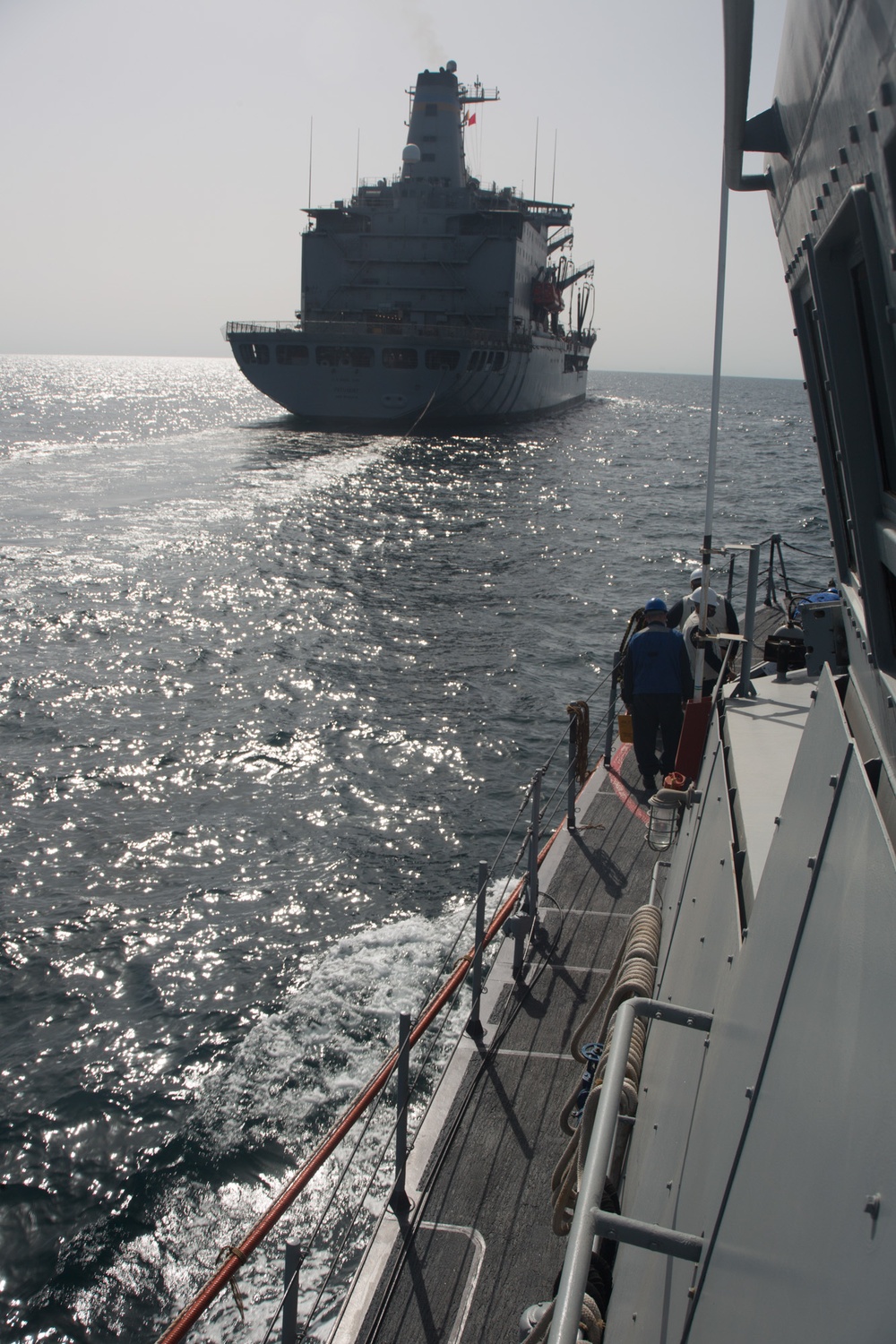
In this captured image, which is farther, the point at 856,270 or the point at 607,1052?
the point at 607,1052

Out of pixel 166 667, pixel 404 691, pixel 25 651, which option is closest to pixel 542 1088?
pixel 404 691

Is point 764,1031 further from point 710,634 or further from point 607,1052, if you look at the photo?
point 710,634

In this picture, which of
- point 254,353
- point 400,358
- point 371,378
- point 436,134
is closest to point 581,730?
point 400,358

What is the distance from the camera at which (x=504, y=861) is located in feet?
38.0

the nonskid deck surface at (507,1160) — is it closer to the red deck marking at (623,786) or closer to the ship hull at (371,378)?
the red deck marking at (623,786)

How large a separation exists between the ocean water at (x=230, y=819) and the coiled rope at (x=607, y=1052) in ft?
8.84

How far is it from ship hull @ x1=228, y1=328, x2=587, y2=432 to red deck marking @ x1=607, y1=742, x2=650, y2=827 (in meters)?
46.9

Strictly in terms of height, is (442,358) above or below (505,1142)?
above

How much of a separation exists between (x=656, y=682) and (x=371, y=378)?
5007 cm

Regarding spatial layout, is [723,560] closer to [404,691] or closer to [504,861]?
[404,691]

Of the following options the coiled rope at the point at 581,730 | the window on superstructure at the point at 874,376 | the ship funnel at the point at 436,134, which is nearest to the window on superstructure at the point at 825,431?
the window on superstructure at the point at 874,376

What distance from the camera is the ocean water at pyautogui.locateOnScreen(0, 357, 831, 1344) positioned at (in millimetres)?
6922

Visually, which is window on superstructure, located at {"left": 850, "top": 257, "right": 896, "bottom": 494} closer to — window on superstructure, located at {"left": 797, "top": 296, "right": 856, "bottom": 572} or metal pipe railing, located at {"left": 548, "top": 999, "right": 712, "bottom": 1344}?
window on superstructure, located at {"left": 797, "top": 296, "right": 856, "bottom": 572}

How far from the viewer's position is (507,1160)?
196 inches
